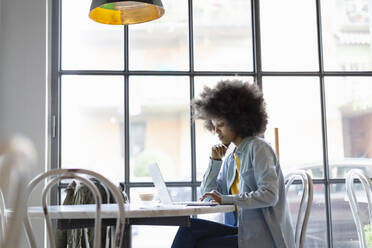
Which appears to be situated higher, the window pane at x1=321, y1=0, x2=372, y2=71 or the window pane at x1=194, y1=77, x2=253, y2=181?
the window pane at x1=321, y1=0, x2=372, y2=71

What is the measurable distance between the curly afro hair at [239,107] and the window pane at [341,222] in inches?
55.2

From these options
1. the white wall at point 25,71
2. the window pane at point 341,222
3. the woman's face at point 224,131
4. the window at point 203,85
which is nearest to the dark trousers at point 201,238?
the woman's face at point 224,131

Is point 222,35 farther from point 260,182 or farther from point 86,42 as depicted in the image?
point 260,182

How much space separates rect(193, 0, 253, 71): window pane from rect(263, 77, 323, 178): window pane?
0.96 feet

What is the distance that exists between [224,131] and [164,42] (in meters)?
1.32

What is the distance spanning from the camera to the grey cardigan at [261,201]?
2.24 m

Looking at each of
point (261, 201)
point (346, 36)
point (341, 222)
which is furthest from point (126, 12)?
point (341, 222)

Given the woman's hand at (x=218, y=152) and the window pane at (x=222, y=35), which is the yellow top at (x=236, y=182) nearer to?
the woman's hand at (x=218, y=152)

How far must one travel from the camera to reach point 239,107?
2.54 m

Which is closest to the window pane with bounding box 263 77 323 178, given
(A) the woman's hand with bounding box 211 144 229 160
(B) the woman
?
(A) the woman's hand with bounding box 211 144 229 160

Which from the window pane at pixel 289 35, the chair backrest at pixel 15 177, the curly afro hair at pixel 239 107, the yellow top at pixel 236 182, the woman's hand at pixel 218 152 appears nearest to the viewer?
the chair backrest at pixel 15 177

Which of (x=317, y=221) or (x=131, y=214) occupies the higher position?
(x=131, y=214)

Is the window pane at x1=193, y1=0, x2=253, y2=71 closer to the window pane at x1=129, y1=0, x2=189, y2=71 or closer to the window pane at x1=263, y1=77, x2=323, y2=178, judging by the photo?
the window pane at x1=129, y1=0, x2=189, y2=71

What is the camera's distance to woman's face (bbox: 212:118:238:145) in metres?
2.56
